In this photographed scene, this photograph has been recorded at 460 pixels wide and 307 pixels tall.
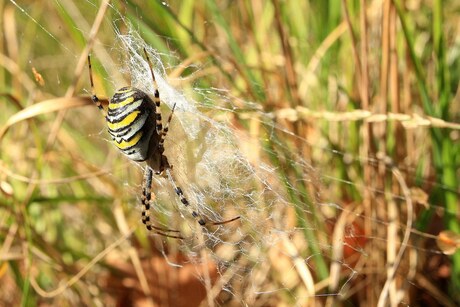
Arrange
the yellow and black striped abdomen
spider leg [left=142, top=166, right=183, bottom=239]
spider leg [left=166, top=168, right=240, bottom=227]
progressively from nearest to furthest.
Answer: the yellow and black striped abdomen, spider leg [left=166, top=168, right=240, bottom=227], spider leg [left=142, top=166, right=183, bottom=239]

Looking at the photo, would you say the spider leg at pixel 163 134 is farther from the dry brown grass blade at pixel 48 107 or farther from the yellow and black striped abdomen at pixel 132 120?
the dry brown grass blade at pixel 48 107

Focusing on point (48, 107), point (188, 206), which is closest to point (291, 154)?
point (188, 206)

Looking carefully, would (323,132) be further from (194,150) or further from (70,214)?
(70,214)

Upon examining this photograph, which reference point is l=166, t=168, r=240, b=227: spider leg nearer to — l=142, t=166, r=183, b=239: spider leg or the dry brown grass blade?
l=142, t=166, r=183, b=239: spider leg

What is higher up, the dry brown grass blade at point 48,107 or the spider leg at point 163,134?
the dry brown grass blade at point 48,107

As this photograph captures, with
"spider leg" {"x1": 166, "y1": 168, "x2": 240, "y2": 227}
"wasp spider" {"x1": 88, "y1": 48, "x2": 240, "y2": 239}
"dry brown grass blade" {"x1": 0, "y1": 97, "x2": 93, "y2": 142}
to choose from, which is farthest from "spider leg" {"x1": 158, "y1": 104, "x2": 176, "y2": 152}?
"dry brown grass blade" {"x1": 0, "y1": 97, "x2": 93, "y2": 142}

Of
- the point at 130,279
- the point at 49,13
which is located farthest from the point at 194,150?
the point at 49,13

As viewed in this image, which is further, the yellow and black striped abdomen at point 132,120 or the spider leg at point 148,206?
the spider leg at point 148,206

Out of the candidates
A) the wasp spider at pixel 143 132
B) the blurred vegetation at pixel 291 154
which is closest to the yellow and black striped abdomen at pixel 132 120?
the wasp spider at pixel 143 132

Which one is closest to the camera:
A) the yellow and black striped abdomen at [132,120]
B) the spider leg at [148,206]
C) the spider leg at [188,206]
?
the yellow and black striped abdomen at [132,120]
